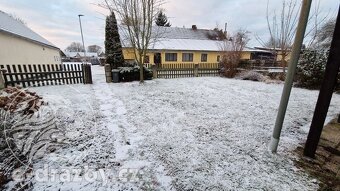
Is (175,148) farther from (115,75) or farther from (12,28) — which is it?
(12,28)

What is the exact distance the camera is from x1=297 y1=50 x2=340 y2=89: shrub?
28.6ft

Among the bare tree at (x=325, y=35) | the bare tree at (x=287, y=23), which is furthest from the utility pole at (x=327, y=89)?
the bare tree at (x=325, y=35)

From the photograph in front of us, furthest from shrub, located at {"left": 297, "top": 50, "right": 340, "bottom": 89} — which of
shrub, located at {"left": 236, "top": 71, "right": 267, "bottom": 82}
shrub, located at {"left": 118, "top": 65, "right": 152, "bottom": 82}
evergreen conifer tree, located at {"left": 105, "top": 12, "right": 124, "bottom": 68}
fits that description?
evergreen conifer tree, located at {"left": 105, "top": 12, "right": 124, "bottom": 68}

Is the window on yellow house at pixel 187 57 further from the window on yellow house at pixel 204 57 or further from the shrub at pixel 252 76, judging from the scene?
the shrub at pixel 252 76

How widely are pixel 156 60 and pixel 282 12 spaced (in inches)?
539

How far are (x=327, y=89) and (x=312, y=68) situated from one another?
850 cm

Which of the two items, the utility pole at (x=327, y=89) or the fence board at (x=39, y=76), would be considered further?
the fence board at (x=39, y=76)

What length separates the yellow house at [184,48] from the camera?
2022 cm

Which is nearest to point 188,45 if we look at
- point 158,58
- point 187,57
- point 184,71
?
point 187,57

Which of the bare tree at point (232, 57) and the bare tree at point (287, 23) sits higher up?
the bare tree at point (287, 23)

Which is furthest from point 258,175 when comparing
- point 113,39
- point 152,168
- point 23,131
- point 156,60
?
point 156,60

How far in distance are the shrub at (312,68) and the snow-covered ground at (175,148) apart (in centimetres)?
438

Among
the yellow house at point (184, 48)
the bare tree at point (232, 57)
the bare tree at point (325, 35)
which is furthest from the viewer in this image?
the yellow house at point (184, 48)

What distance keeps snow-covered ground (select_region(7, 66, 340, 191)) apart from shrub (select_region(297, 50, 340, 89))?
4.38m
